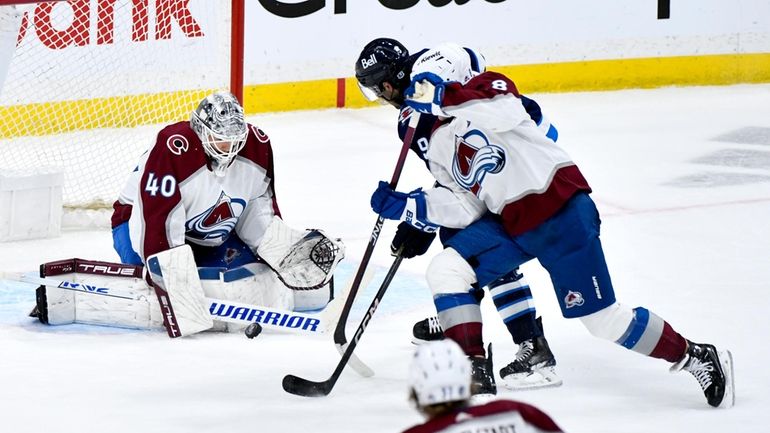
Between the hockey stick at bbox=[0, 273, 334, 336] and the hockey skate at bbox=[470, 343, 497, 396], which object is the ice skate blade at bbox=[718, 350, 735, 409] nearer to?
the hockey skate at bbox=[470, 343, 497, 396]

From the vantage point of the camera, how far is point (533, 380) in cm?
376

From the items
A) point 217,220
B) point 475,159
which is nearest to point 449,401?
point 475,159

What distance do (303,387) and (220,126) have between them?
85cm

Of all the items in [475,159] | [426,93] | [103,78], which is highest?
[426,93]

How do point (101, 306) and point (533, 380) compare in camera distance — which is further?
point (101, 306)

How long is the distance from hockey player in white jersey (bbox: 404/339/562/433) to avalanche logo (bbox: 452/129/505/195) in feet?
5.07

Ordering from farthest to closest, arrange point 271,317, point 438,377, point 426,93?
point 271,317 → point 426,93 → point 438,377

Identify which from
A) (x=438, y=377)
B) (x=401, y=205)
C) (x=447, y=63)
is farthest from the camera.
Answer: (x=401, y=205)

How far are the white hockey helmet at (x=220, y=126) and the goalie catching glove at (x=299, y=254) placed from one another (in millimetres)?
316

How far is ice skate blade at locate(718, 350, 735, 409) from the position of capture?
3.57m

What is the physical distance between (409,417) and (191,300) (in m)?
0.88

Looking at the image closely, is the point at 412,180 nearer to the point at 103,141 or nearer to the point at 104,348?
the point at 103,141

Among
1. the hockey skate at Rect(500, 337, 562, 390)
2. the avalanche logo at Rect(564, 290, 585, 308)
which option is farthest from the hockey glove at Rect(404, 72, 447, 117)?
the hockey skate at Rect(500, 337, 562, 390)

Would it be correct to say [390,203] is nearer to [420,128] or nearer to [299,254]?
[420,128]
